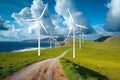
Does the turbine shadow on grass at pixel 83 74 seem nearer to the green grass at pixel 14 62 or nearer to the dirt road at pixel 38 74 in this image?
the dirt road at pixel 38 74

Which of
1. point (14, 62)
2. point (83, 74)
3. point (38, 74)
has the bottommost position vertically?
point (14, 62)

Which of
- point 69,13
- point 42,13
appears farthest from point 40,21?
point 69,13

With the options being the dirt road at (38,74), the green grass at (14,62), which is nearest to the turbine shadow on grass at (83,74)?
the dirt road at (38,74)

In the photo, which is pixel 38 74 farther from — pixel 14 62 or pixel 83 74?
pixel 14 62

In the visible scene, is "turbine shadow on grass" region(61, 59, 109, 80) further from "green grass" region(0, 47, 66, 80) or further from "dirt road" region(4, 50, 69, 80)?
"green grass" region(0, 47, 66, 80)

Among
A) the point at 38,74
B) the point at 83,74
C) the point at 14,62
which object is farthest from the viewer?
the point at 14,62

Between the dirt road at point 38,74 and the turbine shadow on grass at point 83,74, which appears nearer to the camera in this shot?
the dirt road at point 38,74

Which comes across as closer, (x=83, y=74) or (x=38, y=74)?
(x=38, y=74)

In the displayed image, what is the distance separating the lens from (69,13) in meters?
107

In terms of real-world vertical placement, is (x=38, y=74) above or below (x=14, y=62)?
above

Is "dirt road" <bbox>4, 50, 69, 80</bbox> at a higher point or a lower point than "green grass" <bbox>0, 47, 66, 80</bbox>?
higher

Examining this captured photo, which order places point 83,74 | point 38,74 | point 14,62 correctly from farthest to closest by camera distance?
point 14,62
point 83,74
point 38,74

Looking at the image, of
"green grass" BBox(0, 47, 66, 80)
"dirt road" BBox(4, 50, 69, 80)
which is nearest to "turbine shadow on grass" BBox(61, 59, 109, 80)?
"dirt road" BBox(4, 50, 69, 80)

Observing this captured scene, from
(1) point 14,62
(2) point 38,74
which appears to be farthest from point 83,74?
(1) point 14,62
